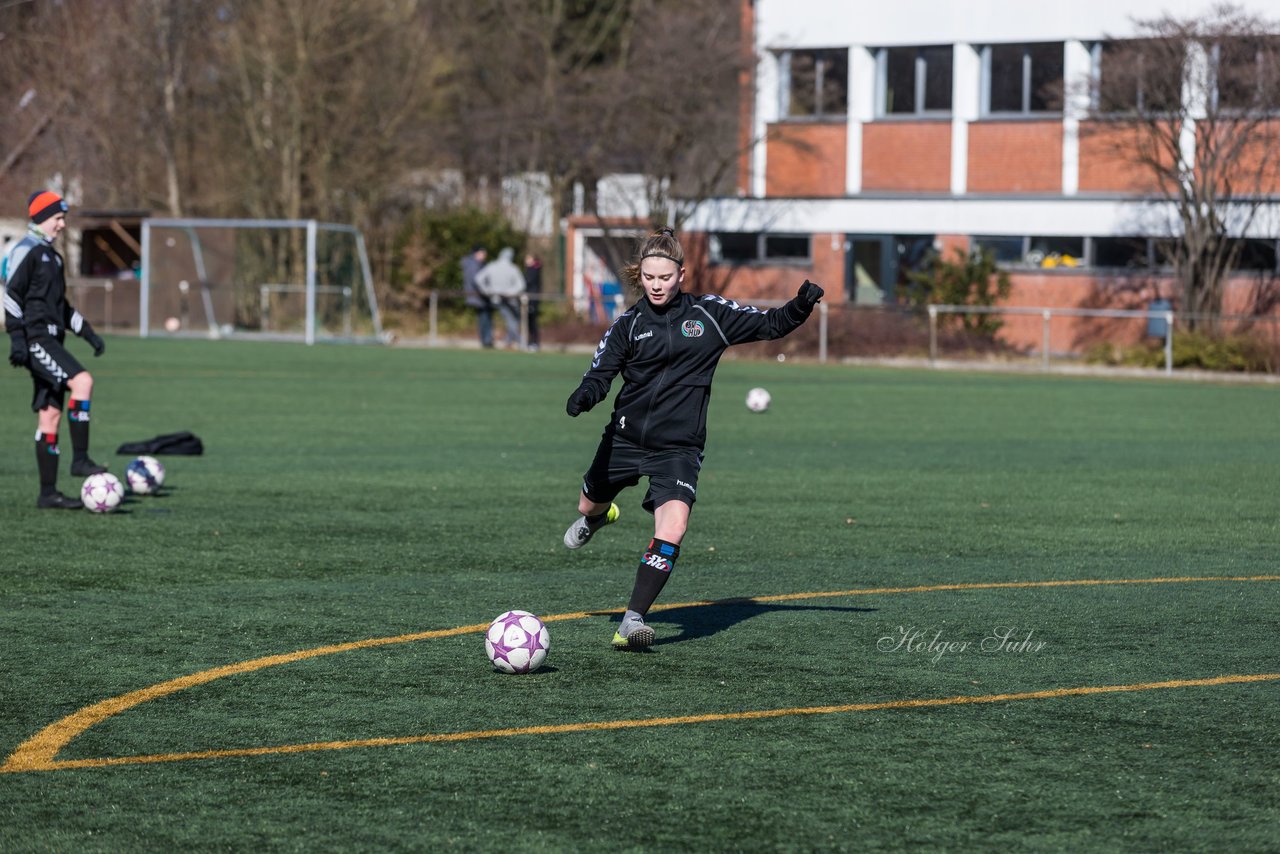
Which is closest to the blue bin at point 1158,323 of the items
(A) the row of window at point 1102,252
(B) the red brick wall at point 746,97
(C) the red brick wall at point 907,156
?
(A) the row of window at point 1102,252

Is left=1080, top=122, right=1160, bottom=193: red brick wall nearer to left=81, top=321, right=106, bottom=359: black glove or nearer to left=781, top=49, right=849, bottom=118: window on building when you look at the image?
left=781, top=49, right=849, bottom=118: window on building

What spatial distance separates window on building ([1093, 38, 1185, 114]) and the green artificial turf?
18631 millimetres

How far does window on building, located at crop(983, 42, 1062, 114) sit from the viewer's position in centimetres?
3934

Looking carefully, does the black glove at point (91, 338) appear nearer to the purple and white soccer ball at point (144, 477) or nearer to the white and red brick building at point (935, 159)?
the purple and white soccer ball at point (144, 477)

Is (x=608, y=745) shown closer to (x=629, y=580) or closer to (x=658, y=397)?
(x=658, y=397)

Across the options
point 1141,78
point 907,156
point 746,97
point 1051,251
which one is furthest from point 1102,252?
point 746,97

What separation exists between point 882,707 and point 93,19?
46643mm

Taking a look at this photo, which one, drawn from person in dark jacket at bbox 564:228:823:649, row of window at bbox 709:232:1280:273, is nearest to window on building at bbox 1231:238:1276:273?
row of window at bbox 709:232:1280:273

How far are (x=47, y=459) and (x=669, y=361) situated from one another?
6222mm

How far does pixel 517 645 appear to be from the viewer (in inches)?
292

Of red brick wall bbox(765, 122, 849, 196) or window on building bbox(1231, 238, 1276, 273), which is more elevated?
red brick wall bbox(765, 122, 849, 196)

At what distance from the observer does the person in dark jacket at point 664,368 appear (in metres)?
8.21

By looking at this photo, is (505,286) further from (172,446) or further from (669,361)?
(669,361)

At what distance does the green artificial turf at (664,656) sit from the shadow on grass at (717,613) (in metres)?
0.04
